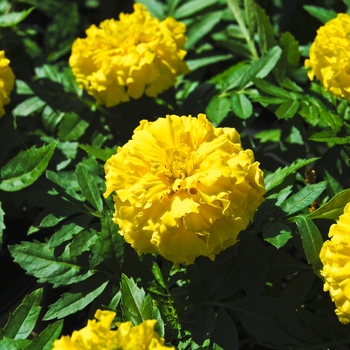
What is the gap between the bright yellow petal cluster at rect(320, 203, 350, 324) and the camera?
38.1 inches

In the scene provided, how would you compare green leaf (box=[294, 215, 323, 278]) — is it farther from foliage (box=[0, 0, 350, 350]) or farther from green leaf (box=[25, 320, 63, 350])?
green leaf (box=[25, 320, 63, 350])

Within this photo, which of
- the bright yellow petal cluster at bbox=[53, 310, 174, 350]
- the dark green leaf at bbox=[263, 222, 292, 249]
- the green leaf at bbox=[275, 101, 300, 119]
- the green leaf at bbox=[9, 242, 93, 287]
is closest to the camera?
the bright yellow petal cluster at bbox=[53, 310, 174, 350]

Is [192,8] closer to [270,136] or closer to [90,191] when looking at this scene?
[270,136]

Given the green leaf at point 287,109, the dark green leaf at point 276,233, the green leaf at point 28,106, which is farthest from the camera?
the green leaf at point 28,106

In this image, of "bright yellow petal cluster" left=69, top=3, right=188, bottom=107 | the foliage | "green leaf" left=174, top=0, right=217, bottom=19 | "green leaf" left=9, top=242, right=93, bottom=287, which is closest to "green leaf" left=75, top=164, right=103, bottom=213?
the foliage

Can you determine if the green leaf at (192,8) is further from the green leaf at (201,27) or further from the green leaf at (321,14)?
the green leaf at (321,14)

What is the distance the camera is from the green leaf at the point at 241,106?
138 cm

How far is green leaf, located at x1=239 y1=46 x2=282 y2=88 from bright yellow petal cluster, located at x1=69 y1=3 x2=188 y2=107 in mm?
158

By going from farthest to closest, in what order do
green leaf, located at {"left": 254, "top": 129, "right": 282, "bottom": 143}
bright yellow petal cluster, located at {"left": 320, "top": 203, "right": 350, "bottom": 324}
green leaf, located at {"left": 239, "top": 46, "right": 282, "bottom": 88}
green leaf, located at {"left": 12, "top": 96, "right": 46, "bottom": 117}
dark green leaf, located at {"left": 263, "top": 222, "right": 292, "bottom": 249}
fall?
green leaf, located at {"left": 254, "top": 129, "right": 282, "bottom": 143} < green leaf, located at {"left": 12, "top": 96, "right": 46, "bottom": 117} < green leaf, located at {"left": 239, "top": 46, "right": 282, "bottom": 88} < dark green leaf, located at {"left": 263, "top": 222, "right": 292, "bottom": 249} < bright yellow petal cluster, located at {"left": 320, "top": 203, "right": 350, "bottom": 324}

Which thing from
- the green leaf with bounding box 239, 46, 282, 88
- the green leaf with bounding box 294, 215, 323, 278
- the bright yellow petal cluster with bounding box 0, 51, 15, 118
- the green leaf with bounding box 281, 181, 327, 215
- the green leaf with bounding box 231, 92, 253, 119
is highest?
the bright yellow petal cluster with bounding box 0, 51, 15, 118

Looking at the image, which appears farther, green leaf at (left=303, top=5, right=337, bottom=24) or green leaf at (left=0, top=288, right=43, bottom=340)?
green leaf at (left=303, top=5, right=337, bottom=24)

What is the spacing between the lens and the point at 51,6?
6.93ft

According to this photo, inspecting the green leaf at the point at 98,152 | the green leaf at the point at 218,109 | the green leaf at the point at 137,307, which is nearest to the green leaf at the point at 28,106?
the green leaf at the point at 98,152

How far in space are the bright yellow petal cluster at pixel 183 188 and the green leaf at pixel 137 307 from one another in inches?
2.9
